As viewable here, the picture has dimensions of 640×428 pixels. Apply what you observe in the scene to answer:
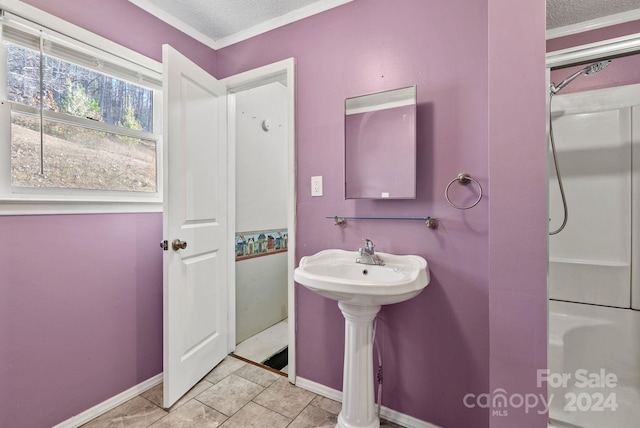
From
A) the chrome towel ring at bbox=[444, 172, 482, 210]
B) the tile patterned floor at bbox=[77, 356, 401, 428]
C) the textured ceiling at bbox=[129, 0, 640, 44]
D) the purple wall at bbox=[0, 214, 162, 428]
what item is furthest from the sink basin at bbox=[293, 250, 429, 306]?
the textured ceiling at bbox=[129, 0, 640, 44]

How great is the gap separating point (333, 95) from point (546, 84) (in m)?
1.04

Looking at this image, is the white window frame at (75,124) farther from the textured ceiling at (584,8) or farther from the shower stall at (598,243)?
the shower stall at (598,243)

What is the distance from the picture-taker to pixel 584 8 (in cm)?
136

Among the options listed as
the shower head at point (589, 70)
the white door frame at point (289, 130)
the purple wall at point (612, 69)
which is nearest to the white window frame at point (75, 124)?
the white door frame at point (289, 130)

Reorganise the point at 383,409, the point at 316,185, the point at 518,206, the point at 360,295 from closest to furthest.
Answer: the point at 518,206 → the point at 360,295 → the point at 383,409 → the point at 316,185

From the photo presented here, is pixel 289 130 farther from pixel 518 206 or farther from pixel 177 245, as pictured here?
pixel 518 206

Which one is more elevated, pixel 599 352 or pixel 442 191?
pixel 442 191

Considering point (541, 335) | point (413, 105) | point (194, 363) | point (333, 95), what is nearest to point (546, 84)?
point (413, 105)

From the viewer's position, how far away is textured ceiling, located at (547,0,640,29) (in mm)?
1289

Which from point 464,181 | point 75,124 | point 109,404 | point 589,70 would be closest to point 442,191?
point 464,181

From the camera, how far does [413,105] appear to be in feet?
4.72

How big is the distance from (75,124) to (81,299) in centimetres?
92

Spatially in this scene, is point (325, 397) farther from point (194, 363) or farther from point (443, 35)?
point (443, 35)

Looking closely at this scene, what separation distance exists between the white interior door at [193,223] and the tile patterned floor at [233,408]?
10 cm
